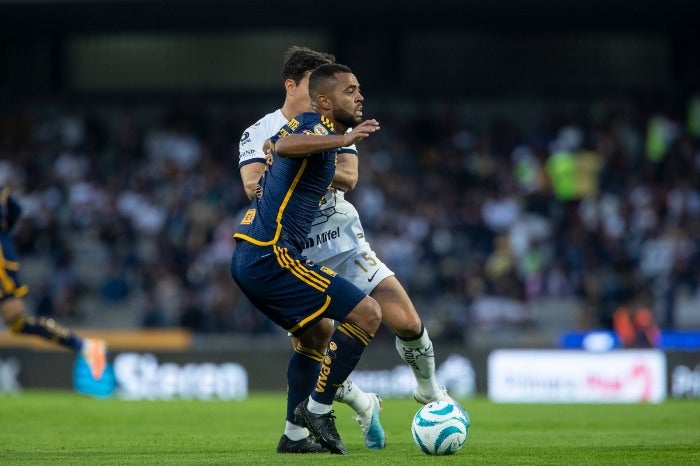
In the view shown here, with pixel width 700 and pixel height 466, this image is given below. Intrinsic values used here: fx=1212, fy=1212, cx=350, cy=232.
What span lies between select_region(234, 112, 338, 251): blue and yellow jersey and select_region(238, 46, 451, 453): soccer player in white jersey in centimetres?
58

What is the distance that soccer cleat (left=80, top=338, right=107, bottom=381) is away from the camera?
42.5 feet

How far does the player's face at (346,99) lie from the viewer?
22.5 feet

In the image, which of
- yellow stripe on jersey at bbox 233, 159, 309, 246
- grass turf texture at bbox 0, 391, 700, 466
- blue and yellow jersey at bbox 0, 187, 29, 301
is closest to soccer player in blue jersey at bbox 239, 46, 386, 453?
Result: grass turf texture at bbox 0, 391, 700, 466

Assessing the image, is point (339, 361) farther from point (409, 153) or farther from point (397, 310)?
point (409, 153)

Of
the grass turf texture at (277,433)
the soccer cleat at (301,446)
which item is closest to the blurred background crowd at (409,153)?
the grass turf texture at (277,433)

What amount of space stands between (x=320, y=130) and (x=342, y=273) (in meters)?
1.44

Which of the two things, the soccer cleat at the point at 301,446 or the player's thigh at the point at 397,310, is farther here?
the player's thigh at the point at 397,310

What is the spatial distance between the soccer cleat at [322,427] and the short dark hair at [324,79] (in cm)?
175

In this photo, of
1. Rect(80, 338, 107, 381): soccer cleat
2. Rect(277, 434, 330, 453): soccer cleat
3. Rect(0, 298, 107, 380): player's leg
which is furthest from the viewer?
Rect(80, 338, 107, 381): soccer cleat

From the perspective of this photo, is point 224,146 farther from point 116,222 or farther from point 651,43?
point 651,43

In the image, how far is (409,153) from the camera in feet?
73.9

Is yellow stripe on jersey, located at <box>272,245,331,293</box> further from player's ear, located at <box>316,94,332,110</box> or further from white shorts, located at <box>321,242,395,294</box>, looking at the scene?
white shorts, located at <box>321,242,395,294</box>

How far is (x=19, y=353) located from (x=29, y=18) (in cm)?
881

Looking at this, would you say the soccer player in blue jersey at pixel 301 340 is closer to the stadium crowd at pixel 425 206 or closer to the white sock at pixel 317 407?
the white sock at pixel 317 407
